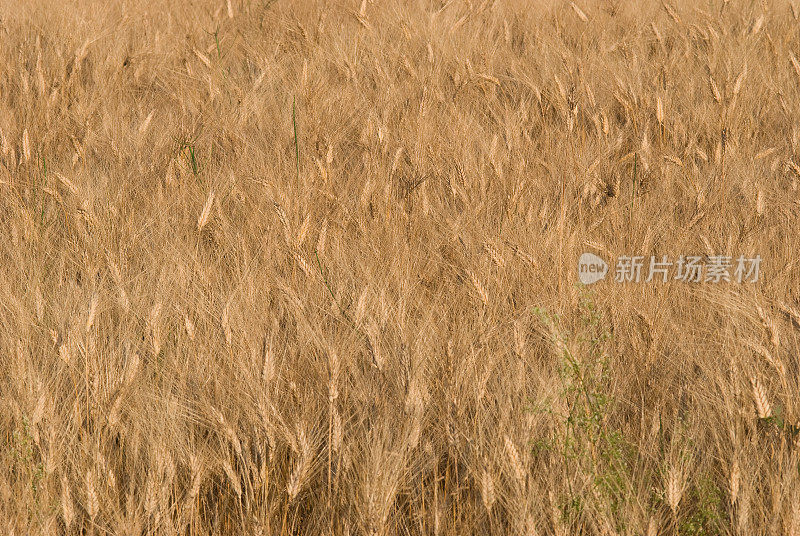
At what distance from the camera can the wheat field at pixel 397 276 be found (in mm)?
1256

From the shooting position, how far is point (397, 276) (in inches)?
72.0

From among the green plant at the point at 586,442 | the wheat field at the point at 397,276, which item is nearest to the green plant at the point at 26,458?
the wheat field at the point at 397,276

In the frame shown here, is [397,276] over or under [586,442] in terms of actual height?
over

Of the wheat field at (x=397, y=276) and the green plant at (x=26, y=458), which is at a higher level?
the wheat field at (x=397, y=276)

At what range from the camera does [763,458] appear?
127 centimetres

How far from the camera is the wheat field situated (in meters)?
1.26

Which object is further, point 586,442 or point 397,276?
point 397,276

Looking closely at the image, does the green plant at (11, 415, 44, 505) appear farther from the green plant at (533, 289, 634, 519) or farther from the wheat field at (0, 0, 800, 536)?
the green plant at (533, 289, 634, 519)

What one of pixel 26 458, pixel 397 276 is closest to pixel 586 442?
pixel 397 276

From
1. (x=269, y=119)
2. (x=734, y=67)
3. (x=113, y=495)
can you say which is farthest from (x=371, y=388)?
(x=734, y=67)

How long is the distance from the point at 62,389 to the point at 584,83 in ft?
6.75

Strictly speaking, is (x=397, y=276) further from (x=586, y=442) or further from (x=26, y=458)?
(x=26, y=458)

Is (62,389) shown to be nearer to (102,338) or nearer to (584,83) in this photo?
(102,338)

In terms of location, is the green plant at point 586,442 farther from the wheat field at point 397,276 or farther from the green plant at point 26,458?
the green plant at point 26,458
